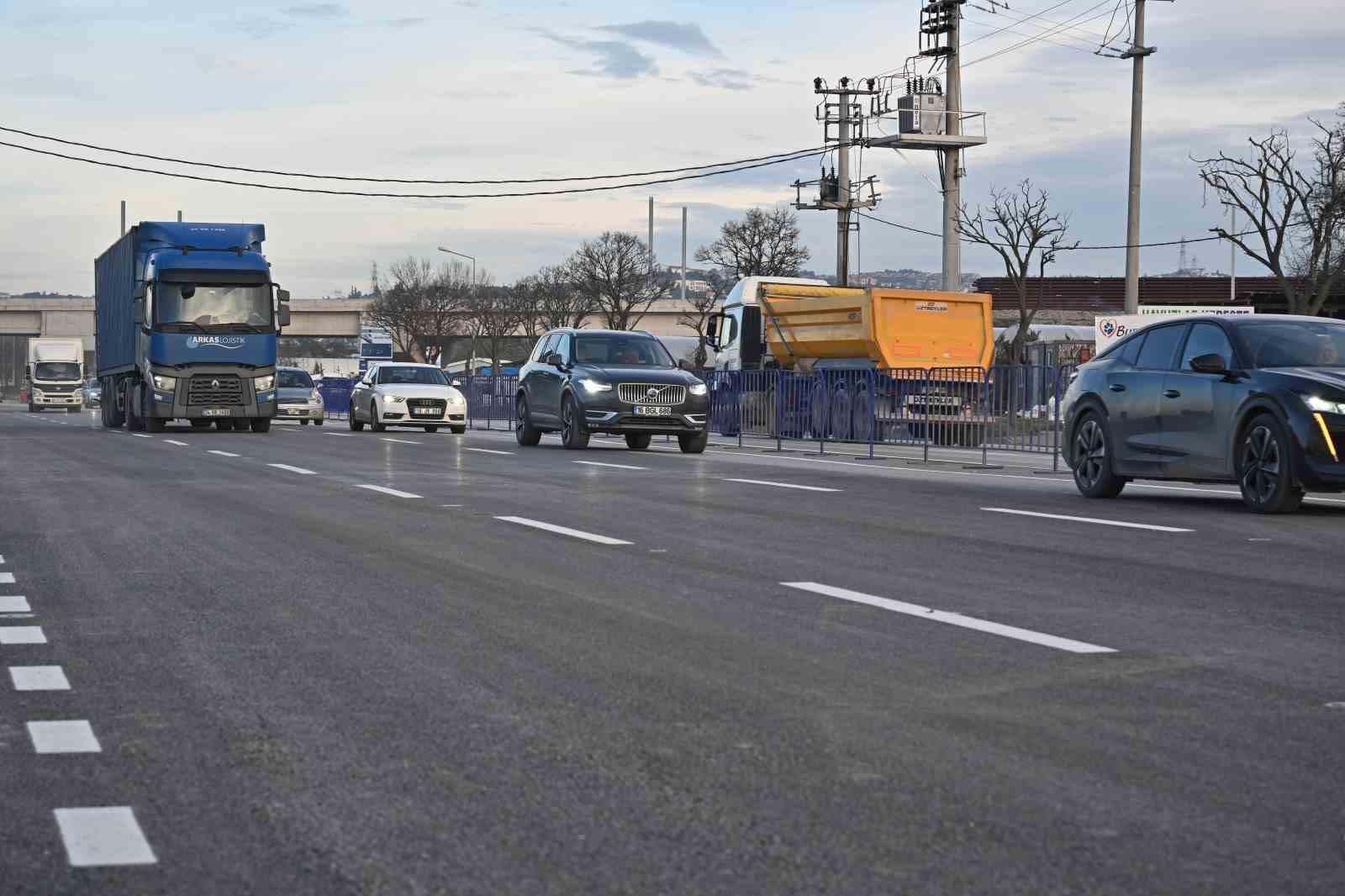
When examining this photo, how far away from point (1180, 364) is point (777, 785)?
36.8 ft

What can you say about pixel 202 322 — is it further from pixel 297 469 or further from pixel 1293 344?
pixel 1293 344

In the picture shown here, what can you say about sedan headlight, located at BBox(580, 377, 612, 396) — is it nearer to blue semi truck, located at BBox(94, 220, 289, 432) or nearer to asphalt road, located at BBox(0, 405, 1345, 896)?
blue semi truck, located at BBox(94, 220, 289, 432)

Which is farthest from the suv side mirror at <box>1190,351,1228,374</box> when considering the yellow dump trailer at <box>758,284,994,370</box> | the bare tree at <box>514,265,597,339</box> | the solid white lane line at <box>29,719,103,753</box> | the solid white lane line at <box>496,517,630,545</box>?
the bare tree at <box>514,265,597,339</box>

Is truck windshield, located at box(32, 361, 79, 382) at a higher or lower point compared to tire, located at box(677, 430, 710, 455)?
higher

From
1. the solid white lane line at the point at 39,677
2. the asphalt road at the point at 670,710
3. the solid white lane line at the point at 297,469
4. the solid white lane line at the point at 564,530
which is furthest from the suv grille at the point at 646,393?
the solid white lane line at the point at 39,677

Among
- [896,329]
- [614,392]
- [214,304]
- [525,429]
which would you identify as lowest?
[525,429]

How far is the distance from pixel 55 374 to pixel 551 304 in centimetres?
2840

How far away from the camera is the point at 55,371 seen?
255 feet

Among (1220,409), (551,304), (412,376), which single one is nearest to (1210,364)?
(1220,409)

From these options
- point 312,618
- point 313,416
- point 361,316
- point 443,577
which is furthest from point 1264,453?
point 361,316

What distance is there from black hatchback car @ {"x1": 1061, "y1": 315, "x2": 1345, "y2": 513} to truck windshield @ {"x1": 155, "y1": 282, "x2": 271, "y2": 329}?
22383 millimetres

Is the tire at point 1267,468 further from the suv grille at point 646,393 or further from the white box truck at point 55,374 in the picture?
the white box truck at point 55,374

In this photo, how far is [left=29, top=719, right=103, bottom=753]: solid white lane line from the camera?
5.11 meters

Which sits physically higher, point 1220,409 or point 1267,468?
point 1220,409
